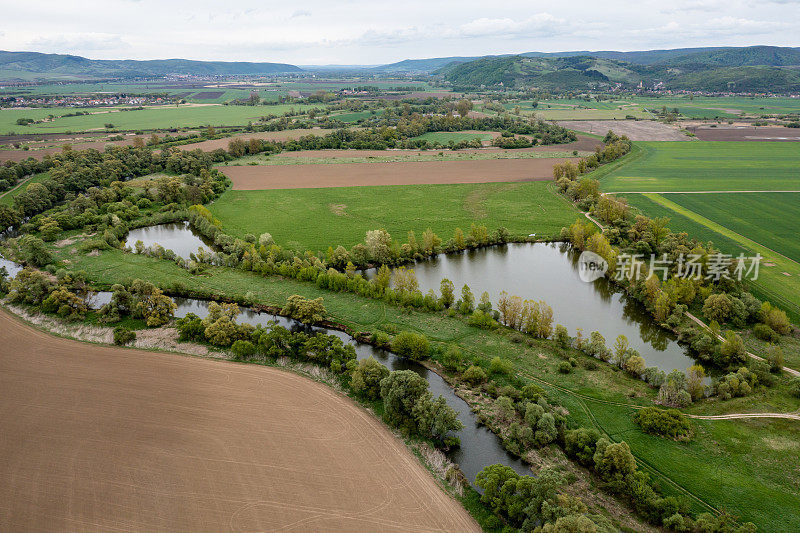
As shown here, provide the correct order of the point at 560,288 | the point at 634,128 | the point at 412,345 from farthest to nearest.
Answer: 1. the point at 634,128
2. the point at 560,288
3. the point at 412,345

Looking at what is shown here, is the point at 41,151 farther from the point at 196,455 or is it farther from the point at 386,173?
the point at 196,455

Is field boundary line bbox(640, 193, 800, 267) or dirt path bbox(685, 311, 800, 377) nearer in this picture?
dirt path bbox(685, 311, 800, 377)

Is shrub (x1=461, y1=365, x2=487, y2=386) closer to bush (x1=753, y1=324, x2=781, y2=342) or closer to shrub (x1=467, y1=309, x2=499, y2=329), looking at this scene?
shrub (x1=467, y1=309, x2=499, y2=329)

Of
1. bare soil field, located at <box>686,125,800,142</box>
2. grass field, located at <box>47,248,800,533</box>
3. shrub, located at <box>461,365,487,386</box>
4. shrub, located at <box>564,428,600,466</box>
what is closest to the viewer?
grass field, located at <box>47,248,800,533</box>

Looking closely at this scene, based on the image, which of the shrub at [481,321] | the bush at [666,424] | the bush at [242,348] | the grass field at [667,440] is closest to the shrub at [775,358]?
the grass field at [667,440]

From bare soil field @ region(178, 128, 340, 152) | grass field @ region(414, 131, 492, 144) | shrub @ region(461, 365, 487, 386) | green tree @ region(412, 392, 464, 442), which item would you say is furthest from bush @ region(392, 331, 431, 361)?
bare soil field @ region(178, 128, 340, 152)

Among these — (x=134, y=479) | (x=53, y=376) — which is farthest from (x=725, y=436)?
(x=53, y=376)

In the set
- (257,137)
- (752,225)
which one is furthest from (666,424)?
(257,137)

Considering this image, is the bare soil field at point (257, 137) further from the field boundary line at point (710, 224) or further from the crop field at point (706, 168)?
the field boundary line at point (710, 224)
